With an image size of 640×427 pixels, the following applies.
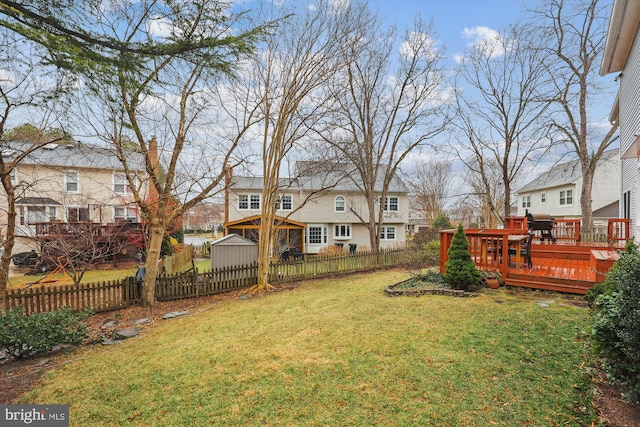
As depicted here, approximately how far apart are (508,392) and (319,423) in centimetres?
199

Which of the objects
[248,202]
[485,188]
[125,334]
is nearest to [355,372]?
[125,334]

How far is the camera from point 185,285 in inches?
364

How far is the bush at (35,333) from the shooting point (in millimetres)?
4781

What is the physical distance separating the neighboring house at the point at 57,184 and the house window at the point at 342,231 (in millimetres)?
13598

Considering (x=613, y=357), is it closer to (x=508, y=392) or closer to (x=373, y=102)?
(x=508, y=392)

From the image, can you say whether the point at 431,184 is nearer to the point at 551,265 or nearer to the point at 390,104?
the point at 390,104

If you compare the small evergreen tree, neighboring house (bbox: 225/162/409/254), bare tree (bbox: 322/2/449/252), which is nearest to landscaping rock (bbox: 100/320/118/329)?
the small evergreen tree

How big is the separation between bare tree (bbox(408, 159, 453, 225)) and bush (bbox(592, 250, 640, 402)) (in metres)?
28.8

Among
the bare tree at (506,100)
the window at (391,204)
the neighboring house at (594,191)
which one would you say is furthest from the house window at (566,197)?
the window at (391,204)

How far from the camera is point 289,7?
876 centimetres

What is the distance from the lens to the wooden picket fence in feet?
22.8

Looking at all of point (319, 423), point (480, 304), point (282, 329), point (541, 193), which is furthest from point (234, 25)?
point (541, 193)

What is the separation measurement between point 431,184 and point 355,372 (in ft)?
98.8

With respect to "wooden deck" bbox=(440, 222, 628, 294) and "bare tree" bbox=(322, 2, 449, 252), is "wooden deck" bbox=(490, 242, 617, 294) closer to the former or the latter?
"wooden deck" bbox=(440, 222, 628, 294)
